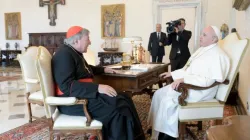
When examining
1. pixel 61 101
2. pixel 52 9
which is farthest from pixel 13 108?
pixel 52 9

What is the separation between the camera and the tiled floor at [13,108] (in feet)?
12.0

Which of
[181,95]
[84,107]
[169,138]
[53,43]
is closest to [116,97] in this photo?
[84,107]

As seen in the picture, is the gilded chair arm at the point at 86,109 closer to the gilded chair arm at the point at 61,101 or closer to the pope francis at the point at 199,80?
the gilded chair arm at the point at 61,101

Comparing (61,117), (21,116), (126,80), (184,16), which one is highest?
(184,16)

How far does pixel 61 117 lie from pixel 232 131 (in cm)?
167

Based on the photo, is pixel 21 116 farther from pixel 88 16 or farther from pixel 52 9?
pixel 52 9

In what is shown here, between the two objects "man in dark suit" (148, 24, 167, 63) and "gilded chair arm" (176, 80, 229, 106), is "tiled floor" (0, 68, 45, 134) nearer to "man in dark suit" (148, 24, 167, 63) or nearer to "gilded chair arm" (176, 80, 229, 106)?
"gilded chair arm" (176, 80, 229, 106)

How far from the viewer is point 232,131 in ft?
3.03

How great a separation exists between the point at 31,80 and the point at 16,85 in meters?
3.65

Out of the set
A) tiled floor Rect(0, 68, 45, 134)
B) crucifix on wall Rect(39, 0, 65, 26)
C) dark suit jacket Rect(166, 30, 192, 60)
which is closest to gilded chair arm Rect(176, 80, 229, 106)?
tiled floor Rect(0, 68, 45, 134)

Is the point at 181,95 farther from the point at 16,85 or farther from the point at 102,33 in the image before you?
the point at 102,33

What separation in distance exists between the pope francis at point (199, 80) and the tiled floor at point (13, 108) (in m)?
2.14

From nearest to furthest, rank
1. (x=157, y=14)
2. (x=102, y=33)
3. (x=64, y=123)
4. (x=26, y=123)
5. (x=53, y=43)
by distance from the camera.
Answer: (x=64, y=123)
(x=26, y=123)
(x=157, y=14)
(x=102, y=33)
(x=53, y=43)

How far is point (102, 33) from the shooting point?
29.9 ft
